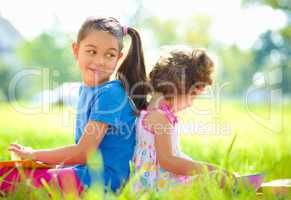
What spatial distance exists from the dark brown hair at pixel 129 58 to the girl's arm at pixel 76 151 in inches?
10.4

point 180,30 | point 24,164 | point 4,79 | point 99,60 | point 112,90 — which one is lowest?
point 24,164

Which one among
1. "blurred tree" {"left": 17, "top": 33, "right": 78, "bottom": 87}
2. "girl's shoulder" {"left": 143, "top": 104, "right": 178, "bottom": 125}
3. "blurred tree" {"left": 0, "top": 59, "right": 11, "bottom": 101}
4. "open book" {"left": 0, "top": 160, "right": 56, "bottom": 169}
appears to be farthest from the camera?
"blurred tree" {"left": 17, "top": 33, "right": 78, "bottom": 87}

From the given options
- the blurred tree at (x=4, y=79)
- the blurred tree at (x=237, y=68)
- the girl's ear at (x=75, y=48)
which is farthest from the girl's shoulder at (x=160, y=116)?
the blurred tree at (x=237, y=68)

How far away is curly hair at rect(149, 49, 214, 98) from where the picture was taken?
2.43m

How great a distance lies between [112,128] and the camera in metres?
2.29

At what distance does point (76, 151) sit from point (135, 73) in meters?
0.50

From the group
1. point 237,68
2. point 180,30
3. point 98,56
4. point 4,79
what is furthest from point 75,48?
point 237,68

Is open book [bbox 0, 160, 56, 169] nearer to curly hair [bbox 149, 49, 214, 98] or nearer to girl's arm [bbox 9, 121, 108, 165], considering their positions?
girl's arm [bbox 9, 121, 108, 165]

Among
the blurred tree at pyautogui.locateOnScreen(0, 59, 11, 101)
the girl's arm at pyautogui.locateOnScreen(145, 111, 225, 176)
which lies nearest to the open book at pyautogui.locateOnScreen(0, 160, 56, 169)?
the girl's arm at pyautogui.locateOnScreen(145, 111, 225, 176)

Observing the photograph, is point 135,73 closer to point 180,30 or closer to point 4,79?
point 4,79

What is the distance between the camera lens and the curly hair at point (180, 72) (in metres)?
2.43

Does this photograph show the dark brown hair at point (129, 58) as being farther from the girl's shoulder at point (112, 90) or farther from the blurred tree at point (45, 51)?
the blurred tree at point (45, 51)

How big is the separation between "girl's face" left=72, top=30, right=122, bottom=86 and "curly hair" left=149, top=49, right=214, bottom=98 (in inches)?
8.3

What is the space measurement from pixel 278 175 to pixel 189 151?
54.5 inches
